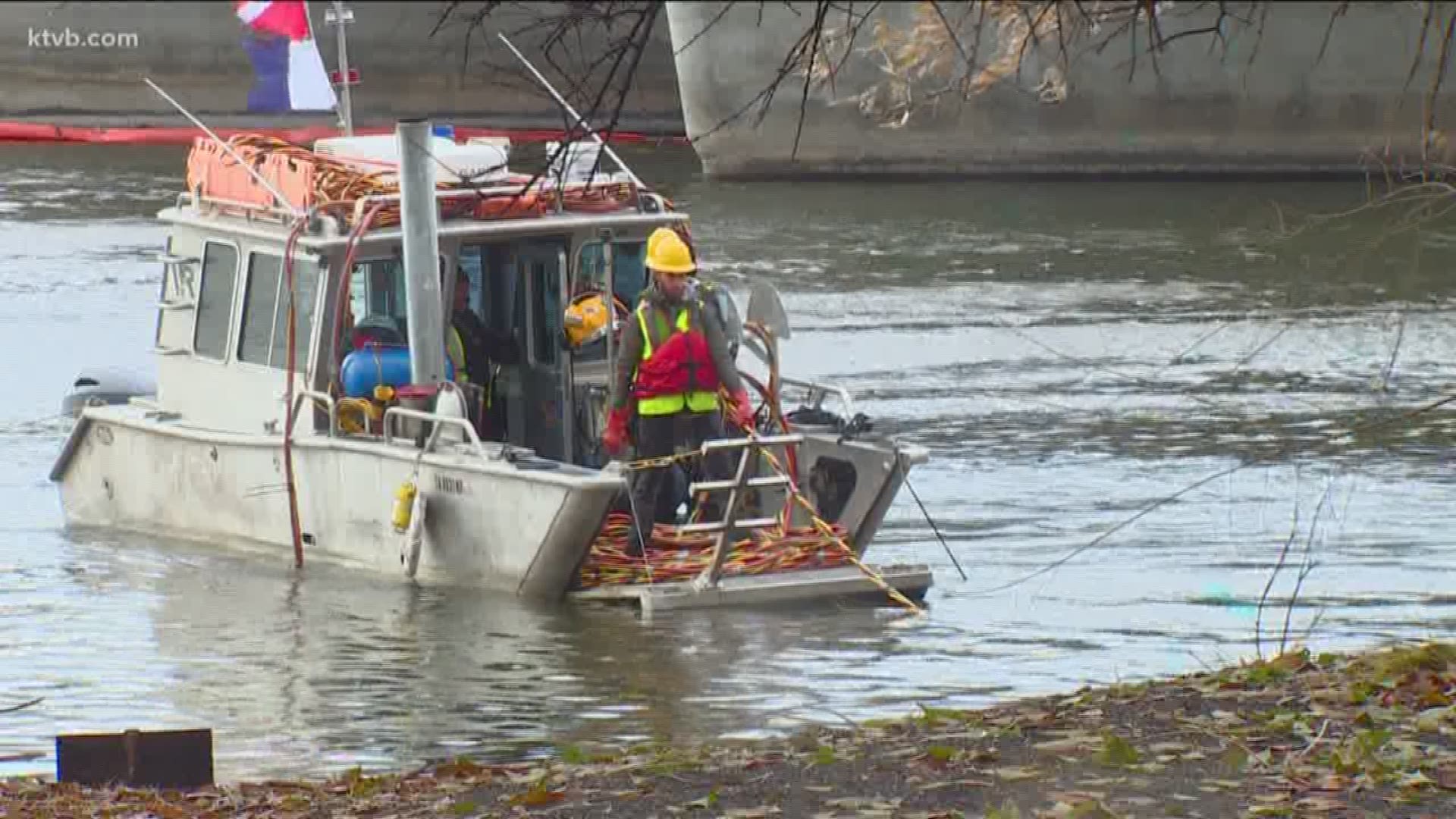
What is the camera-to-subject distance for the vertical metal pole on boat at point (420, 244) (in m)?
14.9

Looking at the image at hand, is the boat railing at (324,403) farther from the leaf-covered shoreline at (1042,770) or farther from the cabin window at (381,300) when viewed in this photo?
the leaf-covered shoreline at (1042,770)

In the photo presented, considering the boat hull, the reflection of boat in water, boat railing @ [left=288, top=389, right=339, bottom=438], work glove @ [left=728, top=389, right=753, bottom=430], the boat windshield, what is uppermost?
the boat windshield

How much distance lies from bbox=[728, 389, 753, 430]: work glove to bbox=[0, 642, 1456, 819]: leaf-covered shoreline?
14.8 ft

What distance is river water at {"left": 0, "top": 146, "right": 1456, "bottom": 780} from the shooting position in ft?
43.5

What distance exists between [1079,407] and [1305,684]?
13692 millimetres

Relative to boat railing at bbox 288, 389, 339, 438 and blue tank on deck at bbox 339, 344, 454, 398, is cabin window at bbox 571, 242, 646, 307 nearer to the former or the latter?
blue tank on deck at bbox 339, 344, 454, 398

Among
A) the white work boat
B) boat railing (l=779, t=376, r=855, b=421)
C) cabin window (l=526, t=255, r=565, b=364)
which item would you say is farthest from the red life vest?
cabin window (l=526, t=255, r=565, b=364)

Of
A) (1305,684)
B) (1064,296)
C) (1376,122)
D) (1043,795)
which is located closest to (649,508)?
(1305,684)

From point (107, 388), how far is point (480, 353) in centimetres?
525

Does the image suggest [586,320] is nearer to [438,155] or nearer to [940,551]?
[438,155]

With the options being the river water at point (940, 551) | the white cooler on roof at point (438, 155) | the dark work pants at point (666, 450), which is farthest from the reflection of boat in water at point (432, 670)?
the white cooler on roof at point (438, 155)

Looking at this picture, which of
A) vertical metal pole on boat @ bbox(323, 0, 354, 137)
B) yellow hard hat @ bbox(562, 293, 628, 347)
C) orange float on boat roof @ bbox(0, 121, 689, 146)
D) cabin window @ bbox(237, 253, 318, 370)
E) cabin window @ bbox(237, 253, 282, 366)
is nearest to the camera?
yellow hard hat @ bbox(562, 293, 628, 347)

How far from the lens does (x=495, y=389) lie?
16438 millimetres

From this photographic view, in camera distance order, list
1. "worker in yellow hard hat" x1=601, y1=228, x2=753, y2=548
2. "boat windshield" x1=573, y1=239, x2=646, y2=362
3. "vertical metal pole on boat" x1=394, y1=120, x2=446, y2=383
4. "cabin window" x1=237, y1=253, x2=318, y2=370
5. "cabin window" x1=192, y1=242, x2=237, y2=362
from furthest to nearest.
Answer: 1. "cabin window" x1=192, y1=242, x2=237, y2=362
2. "boat windshield" x1=573, y1=239, x2=646, y2=362
3. "cabin window" x1=237, y1=253, x2=318, y2=370
4. "vertical metal pole on boat" x1=394, y1=120, x2=446, y2=383
5. "worker in yellow hard hat" x1=601, y1=228, x2=753, y2=548
